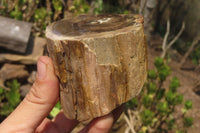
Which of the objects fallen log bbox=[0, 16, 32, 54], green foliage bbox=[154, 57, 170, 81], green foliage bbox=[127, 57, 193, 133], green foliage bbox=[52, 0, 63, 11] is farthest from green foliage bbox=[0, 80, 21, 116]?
green foliage bbox=[52, 0, 63, 11]

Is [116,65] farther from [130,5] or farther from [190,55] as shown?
[190,55]

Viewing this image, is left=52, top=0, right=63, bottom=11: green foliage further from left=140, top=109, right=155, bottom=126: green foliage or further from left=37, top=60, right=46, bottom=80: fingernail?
left=37, top=60, right=46, bottom=80: fingernail

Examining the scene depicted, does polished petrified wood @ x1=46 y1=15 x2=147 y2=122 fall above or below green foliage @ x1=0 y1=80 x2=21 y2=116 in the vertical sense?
above

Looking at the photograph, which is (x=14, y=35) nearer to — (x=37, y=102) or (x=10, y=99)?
(x=10, y=99)

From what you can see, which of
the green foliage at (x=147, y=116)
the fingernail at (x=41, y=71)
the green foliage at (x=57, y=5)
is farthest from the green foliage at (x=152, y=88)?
the green foliage at (x=57, y=5)

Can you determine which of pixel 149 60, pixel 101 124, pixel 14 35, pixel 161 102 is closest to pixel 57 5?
pixel 14 35
